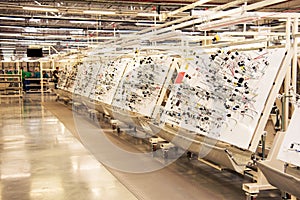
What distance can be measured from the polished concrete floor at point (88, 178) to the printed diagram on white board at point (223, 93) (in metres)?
0.61

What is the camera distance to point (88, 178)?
166 inches

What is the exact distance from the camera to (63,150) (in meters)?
5.68

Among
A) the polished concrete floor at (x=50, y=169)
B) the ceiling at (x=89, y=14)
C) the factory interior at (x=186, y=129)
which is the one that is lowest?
the polished concrete floor at (x=50, y=169)

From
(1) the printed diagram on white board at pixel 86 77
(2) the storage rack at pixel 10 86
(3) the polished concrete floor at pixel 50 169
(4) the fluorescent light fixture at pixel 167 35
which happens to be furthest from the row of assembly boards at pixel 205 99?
(2) the storage rack at pixel 10 86

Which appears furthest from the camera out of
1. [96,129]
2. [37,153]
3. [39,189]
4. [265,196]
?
[96,129]

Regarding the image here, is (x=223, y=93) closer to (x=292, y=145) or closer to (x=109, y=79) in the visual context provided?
(x=292, y=145)

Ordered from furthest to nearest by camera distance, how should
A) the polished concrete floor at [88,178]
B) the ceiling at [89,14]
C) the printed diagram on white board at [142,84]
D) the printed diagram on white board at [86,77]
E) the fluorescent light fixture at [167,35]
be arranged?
the printed diagram on white board at [86,77], the ceiling at [89,14], the printed diagram on white board at [142,84], the fluorescent light fixture at [167,35], the polished concrete floor at [88,178]

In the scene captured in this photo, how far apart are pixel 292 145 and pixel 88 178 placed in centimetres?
248

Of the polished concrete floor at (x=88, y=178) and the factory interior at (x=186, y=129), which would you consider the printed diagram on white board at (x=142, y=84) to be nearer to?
the factory interior at (x=186, y=129)

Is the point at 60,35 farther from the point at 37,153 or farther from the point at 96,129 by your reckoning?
the point at 37,153

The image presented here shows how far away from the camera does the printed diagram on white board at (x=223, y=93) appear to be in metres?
3.29

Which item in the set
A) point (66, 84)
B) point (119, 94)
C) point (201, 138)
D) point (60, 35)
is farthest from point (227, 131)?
point (60, 35)

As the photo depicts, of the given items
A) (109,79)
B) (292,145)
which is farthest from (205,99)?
(109,79)

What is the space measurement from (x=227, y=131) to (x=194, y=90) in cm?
102
